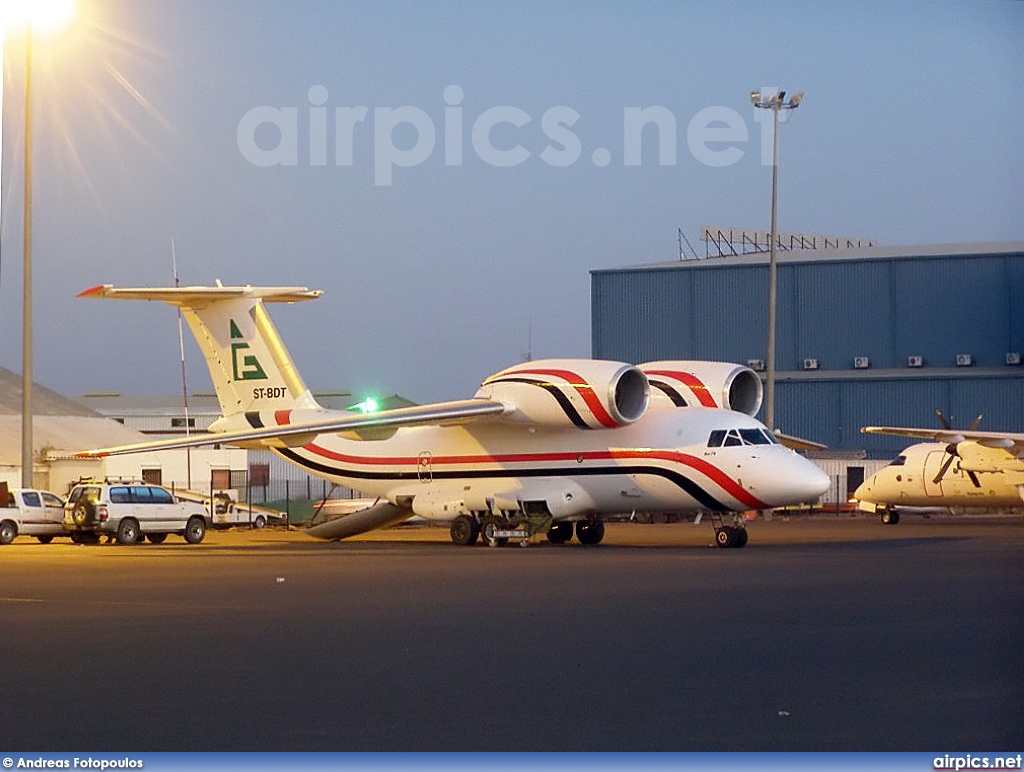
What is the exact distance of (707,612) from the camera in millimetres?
15125

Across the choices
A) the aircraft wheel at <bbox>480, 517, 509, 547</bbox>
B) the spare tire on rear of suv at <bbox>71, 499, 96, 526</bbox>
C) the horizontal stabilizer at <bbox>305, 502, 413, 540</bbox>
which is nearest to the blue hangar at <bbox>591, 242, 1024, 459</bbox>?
the horizontal stabilizer at <bbox>305, 502, 413, 540</bbox>

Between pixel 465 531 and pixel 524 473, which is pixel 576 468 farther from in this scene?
pixel 465 531

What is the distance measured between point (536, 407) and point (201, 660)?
66.0 feet

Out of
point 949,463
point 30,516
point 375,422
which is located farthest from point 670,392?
point 30,516

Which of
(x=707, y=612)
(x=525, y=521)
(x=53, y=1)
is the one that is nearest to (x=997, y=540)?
(x=525, y=521)

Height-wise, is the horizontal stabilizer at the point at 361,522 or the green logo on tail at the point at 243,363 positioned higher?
the green logo on tail at the point at 243,363

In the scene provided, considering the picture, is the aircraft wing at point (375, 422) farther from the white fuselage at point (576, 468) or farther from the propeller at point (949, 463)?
the propeller at point (949, 463)

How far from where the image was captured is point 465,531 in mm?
33562

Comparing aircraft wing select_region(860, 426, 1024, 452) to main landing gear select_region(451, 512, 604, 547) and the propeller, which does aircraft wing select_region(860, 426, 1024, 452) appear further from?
main landing gear select_region(451, 512, 604, 547)

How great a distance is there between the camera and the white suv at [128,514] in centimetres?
3531

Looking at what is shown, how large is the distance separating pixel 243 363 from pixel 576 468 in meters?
9.93

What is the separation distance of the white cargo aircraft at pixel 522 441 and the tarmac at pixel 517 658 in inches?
290

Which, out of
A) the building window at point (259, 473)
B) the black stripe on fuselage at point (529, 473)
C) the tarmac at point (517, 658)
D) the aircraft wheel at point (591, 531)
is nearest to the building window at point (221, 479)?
the building window at point (259, 473)

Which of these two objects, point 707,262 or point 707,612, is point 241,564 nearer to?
point 707,612
